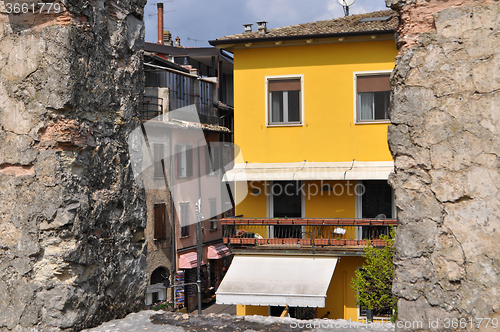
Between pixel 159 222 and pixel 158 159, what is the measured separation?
236cm

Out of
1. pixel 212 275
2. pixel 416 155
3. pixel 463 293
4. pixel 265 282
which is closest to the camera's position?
pixel 463 293

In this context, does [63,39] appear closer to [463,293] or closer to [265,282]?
[463,293]

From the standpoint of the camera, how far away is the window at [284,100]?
14281 mm

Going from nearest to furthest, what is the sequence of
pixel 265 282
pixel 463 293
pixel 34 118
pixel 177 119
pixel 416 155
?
pixel 463 293 < pixel 416 155 < pixel 34 118 < pixel 265 282 < pixel 177 119

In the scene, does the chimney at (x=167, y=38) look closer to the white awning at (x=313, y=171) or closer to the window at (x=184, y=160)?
the window at (x=184, y=160)

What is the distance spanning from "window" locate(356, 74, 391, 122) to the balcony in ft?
9.69

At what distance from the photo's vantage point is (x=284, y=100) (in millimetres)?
14336

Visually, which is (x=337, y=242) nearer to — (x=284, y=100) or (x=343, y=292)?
(x=343, y=292)

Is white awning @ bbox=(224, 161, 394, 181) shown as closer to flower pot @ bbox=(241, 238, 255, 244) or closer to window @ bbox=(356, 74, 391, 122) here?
window @ bbox=(356, 74, 391, 122)

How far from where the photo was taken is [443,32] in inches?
117

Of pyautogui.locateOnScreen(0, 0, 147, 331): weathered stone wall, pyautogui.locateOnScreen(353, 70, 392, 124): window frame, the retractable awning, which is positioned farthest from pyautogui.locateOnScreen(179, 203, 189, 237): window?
pyautogui.locateOnScreen(0, 0, 147, 331): weathered stone wall

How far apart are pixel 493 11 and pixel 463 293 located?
1.54 metres

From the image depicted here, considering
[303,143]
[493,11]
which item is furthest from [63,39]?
[303,143]

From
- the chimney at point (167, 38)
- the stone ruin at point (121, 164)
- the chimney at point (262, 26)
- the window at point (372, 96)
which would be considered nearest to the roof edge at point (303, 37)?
the chimney at point (262, 26)
